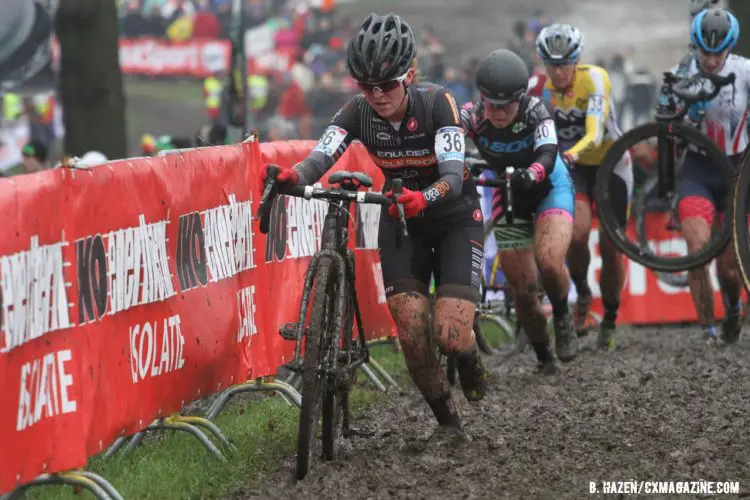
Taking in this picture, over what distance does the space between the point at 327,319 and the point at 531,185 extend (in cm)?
272

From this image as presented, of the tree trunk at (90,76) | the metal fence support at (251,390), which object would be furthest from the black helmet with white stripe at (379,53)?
the tree trunk at (90,76)

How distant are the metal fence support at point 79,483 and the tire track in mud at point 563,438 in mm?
711

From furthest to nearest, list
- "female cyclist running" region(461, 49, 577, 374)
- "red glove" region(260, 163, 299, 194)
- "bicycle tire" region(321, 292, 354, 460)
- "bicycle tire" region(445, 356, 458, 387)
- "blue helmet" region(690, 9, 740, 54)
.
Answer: "blue helmet" region(690, 9, 740, 54), "bicycle tire" region(445, 356, 458, 387), "female cyclist running" region(461, 49, 577, 374), "bicycle tire" region(321, 292, 354, 460), "red glove" region(260, 163, 299, 194)

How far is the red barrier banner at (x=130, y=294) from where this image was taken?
19.9 ft

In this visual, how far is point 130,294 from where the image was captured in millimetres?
7137

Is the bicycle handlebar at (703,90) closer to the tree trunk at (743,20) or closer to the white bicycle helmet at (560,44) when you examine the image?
the white bicycle helmet at (560,44)

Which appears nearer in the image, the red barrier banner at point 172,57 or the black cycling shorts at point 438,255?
the black cycling shorts at point 438,255

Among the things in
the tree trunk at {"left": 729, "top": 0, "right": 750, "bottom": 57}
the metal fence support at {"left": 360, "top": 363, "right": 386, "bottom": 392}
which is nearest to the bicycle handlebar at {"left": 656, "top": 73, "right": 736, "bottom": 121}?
the metal fence support at {"left": 360, "top": 363, "right": 386, "bottom": 392}

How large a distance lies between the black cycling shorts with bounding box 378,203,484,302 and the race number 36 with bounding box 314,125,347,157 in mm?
465

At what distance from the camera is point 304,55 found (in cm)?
3319

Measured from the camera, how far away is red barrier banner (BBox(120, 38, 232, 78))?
126 feet

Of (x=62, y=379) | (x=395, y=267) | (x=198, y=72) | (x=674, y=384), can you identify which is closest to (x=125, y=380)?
(x=62, y=379)

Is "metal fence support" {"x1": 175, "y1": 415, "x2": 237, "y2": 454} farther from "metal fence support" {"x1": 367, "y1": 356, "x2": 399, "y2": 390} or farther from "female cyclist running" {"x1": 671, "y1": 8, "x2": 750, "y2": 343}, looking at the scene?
"female cyclist running" {"x1": 671, "y1": 8, "x2": 750, "y2": 343}

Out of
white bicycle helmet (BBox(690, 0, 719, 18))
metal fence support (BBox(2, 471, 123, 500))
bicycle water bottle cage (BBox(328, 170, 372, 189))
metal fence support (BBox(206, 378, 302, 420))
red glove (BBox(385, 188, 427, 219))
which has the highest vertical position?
white bicycle helmet (BBox(690, 0, 719, 18))
